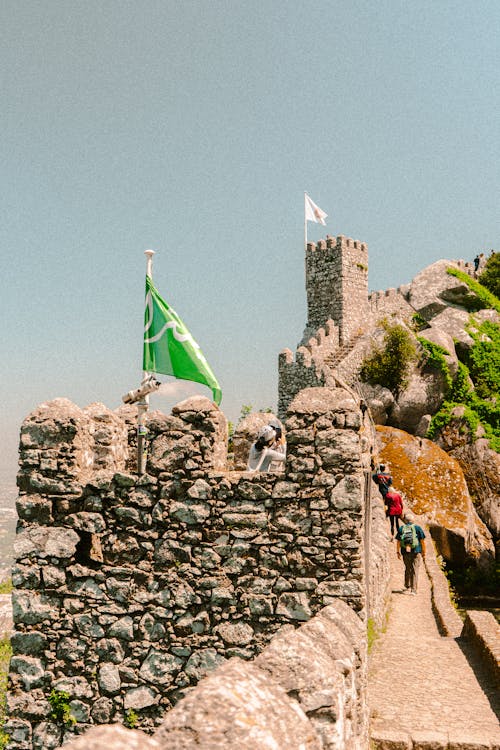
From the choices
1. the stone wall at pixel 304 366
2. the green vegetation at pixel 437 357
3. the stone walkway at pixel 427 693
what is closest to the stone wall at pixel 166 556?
the stone walkway at pixel 427 693

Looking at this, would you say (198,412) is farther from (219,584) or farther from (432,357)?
(432,357)

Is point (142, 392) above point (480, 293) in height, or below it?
below

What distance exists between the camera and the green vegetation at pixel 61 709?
5656mm

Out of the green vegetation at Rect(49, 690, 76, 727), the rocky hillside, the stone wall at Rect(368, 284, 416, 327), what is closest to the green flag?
the green vegetation at Rect(49, 690, 76, 727)

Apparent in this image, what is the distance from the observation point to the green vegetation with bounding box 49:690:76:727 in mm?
5656

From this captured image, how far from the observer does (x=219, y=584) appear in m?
5.54

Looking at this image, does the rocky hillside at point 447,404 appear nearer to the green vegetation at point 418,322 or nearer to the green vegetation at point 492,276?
the green vegetation at point 418,322

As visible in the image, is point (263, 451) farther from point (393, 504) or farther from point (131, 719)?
point (393, 504)

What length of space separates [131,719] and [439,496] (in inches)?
700

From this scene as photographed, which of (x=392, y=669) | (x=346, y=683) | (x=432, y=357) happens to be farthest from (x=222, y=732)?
(x=432, y=357)

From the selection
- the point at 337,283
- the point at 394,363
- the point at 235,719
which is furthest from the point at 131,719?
the point at 337,283

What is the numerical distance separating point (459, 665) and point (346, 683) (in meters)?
5.22

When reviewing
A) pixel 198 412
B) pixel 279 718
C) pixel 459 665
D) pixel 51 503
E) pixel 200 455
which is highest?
pixel 198 412

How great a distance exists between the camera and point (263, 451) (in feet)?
20.2
